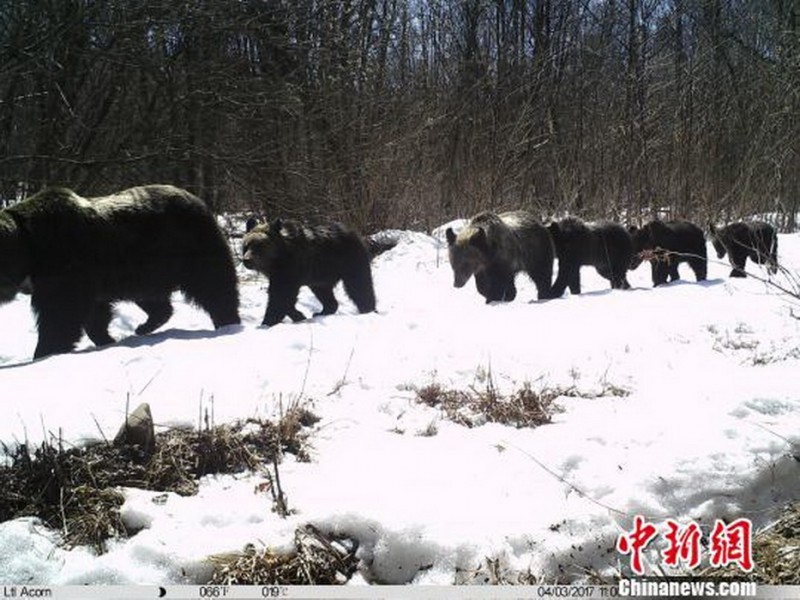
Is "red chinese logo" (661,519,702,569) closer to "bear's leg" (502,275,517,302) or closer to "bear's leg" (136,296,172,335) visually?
"bear's leg" (136,296,172,335)

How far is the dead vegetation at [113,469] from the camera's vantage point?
2100mm

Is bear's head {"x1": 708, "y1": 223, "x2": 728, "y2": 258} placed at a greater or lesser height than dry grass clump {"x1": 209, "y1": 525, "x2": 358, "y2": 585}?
greater

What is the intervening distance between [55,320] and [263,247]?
1.88m

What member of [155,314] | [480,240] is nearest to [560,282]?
[480,240]

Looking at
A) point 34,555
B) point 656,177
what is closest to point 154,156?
point 34,555

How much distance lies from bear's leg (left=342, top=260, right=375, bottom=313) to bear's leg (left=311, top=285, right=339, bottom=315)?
6.4 inches

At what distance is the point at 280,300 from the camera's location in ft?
18.4

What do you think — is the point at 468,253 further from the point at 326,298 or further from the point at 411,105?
the point at 411,105

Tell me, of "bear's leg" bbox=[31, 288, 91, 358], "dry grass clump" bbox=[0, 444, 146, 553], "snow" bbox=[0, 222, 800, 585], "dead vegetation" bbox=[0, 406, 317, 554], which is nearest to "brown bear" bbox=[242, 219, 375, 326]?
"snow" bbox=[0, 222, 800, 585]

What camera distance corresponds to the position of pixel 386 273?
325 inches

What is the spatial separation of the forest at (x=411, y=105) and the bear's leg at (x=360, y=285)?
1.77 meters

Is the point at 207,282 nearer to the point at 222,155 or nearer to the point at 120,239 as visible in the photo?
the point at 120,239

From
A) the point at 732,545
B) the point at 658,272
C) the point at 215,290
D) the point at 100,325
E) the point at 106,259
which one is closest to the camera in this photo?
the point at 732,545

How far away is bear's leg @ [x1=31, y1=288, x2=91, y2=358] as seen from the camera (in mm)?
4082
